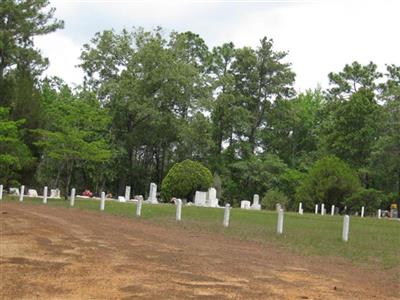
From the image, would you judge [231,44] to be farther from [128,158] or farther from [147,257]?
[147,257]

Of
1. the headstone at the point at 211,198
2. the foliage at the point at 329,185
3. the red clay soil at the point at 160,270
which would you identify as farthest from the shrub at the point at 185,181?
the red clay soil at the point at 160,270

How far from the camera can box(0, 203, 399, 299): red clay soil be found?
315 inches

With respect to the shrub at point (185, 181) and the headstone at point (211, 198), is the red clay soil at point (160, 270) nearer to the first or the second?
the headstone at point (211, 198)

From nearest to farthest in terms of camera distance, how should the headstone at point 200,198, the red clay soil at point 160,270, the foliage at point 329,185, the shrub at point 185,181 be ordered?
the red clay soil at point 160,270
the headstone at point 200,198
the shrub at point 185,181
the foliage at point 329,185

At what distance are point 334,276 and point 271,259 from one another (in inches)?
78.5

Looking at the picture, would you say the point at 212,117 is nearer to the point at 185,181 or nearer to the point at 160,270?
the point at 185,181

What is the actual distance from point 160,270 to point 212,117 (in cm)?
6038

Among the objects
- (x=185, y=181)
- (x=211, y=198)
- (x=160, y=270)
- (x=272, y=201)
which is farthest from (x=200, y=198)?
(x=160, y=270)

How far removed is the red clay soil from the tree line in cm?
3165

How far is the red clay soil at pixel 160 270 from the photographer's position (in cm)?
801

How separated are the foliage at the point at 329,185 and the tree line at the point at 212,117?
0.31ft

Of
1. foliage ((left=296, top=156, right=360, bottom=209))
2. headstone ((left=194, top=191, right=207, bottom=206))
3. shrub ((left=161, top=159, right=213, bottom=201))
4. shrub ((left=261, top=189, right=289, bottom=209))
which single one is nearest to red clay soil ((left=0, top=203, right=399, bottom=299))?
headstone ((left=194, top=191, right=207, bottom=206))

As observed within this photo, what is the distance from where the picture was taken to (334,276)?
10.5 m

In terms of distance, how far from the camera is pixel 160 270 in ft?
31.8
